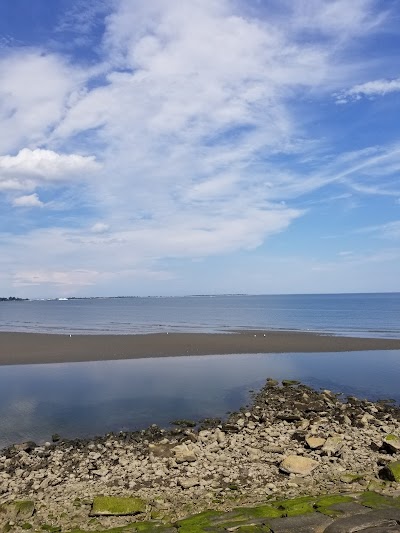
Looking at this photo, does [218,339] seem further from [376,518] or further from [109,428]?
[376,518]

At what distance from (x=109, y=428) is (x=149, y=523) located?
29.4 ft

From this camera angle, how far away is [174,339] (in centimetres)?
5034

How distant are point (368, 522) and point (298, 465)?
4346 millimetres

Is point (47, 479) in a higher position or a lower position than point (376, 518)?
lower

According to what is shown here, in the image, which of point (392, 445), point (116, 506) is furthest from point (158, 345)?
point (116, 506)

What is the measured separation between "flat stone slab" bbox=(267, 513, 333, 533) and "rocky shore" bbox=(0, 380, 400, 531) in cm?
174

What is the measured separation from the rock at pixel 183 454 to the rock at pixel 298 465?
2.92 metres

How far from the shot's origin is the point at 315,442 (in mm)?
15914

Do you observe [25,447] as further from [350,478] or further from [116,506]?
[350,478]

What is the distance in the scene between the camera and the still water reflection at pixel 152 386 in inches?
794

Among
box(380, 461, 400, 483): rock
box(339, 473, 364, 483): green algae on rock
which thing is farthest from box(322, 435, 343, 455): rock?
box(380, 461, 400, 483): rock

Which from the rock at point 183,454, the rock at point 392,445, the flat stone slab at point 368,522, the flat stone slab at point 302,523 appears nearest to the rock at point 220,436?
the rock at point 183,454

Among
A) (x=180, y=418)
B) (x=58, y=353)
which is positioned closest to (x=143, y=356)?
(x=58, y=353)

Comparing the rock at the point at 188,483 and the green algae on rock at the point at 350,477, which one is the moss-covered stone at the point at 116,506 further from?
the green algae on rock at the point at 350,477
